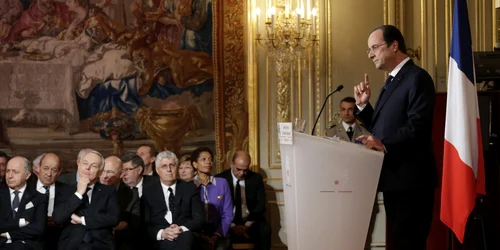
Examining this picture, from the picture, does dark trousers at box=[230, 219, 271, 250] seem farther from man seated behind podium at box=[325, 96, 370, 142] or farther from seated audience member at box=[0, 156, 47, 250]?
seated audience member at box=[0, 156, 47, 250]

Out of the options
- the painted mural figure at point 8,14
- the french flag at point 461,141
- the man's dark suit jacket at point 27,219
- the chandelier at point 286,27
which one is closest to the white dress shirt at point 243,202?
the chandelier at point 286,27

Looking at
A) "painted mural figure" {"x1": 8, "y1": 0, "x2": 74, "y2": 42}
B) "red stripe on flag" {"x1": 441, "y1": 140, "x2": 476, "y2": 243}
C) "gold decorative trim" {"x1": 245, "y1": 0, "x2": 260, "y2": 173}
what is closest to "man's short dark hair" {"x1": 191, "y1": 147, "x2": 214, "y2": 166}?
"gold decorative trim" {"x1": 245, "y1": 0, "x2": 260, "y2": 173}

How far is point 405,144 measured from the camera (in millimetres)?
3814

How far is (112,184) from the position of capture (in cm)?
695

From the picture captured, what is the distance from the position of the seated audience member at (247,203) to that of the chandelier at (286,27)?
130cm

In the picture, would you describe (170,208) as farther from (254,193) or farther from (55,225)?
(254,193)

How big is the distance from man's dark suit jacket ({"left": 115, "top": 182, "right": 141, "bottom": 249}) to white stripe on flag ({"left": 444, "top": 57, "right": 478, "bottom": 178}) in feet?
10.9

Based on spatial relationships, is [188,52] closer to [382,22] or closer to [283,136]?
[382,22]

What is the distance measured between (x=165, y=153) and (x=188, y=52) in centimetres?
182

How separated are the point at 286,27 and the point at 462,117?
4.21 metres

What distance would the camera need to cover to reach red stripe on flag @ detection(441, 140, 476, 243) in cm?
418

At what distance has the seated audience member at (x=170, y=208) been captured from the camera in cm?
652

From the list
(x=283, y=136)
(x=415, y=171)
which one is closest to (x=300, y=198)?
(x=283, y=136)

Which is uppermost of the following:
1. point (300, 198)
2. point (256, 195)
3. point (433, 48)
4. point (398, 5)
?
point (398, 5)
